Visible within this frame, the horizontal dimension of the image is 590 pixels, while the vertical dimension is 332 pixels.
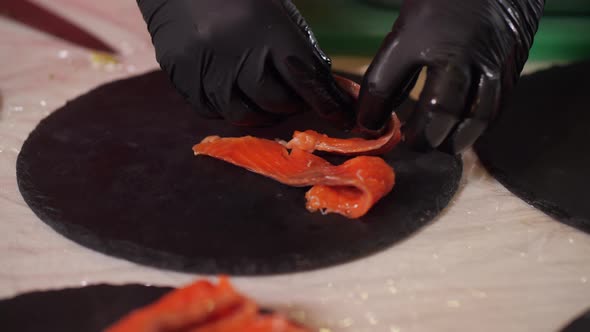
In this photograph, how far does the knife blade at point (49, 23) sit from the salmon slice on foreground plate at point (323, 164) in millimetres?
983

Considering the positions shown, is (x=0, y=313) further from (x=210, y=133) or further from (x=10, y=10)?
(x=10, y=10)

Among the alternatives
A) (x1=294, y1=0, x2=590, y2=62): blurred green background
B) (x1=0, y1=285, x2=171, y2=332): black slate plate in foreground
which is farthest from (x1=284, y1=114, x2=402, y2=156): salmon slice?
(x1=294, y1=0, x2=590, y2=62): blurred green background

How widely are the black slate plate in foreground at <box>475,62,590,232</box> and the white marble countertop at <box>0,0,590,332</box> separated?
41 millimetres

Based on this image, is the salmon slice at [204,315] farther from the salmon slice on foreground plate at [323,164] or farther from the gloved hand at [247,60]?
the gloved hand at [247,60]

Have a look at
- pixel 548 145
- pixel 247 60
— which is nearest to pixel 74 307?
pixel 247 60

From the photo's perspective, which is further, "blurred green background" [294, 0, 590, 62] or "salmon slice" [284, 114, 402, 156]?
"blurred green background" [294, 0, 590, 62]

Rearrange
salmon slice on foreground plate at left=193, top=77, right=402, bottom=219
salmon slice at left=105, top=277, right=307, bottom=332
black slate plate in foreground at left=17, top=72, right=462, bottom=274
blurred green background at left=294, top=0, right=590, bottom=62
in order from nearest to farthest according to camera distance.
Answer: salmon slice at left=105, top=277, right=307, bottom=332 → black slate plate in foreground at left=17, top=72, right=462, bottom=274 → salmon slice on foreground plate at left=193, top=77, right=402, bottom=219 → blurred green background at left=294, top=0, right=590, bottom=62

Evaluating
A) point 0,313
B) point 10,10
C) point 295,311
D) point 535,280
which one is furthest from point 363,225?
point 10,10

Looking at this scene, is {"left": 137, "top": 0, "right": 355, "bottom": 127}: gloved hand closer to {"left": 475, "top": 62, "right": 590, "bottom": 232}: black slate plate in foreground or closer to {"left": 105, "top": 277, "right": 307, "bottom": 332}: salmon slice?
{"left": 475, "top": 62, "right": 590, "bottom": 232}: black slate plate in foreground

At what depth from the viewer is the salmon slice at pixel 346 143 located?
165 centimetres

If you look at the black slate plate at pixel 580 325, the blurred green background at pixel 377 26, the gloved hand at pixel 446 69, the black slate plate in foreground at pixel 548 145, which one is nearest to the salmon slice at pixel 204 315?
the black slate plate at pixel 580 325

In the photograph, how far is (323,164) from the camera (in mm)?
1621

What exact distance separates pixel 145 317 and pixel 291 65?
76 cm

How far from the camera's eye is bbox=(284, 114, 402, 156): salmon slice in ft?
5.42
